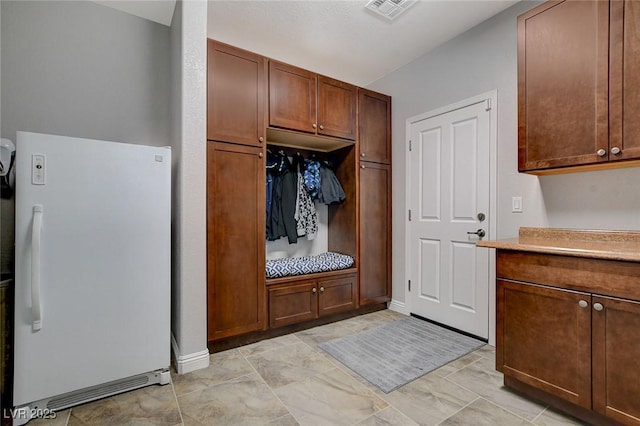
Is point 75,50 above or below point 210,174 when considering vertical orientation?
above

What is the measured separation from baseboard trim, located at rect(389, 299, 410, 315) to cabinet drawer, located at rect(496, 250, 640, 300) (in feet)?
4.86

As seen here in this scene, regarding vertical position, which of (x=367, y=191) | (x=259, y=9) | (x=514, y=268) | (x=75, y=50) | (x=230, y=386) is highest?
(x=259, y=9)

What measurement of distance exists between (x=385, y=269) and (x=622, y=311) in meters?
2.01

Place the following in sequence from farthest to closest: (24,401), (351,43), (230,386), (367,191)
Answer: (367,191) < (351,43) < (230,386) < (24,401)

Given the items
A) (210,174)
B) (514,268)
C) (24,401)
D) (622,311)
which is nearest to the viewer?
(622,311)

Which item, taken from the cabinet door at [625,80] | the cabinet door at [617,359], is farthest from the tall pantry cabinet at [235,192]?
the cabinet door at [625,80]

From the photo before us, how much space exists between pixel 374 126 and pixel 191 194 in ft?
6.54

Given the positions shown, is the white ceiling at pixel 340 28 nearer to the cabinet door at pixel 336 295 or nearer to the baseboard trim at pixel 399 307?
the cabinet door at pixel 336 295

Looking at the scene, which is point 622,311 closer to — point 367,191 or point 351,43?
point 367,191

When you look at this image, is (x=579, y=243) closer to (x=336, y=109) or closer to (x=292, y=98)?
(x=336, y=109)

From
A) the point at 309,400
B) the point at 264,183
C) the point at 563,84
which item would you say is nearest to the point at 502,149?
the point at 563,84

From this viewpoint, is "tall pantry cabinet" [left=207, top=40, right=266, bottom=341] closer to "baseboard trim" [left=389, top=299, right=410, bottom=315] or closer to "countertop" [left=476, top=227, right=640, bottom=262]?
"baseboard trim" [left=389, top=299, right=410, bottom=315]

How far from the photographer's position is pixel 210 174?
219 centimetres

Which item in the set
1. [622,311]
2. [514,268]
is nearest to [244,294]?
[514,268]
